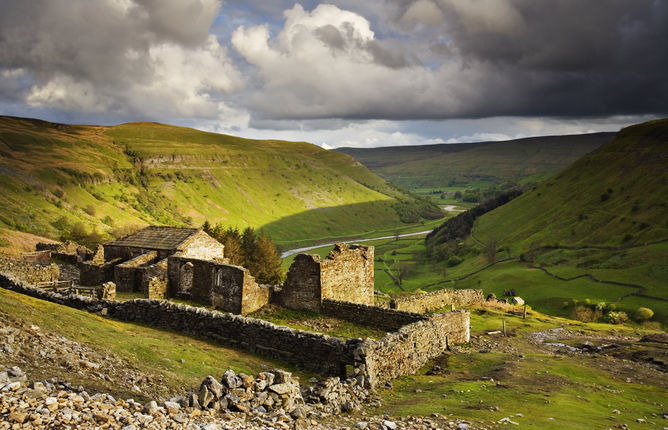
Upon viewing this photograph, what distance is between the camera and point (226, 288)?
23422 millimetres

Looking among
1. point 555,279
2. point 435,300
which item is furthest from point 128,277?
point 555,279

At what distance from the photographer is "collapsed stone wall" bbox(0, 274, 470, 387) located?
14.9m

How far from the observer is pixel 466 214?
172 metres

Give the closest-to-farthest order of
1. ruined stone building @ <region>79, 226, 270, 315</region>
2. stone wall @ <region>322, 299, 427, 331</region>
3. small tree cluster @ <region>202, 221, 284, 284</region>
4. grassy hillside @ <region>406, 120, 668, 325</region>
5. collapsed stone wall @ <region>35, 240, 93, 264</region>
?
stone wall @ <region>322, 299, 427, 331</region> < ruined stone building @ <region>79, 226, 270, 315</region> < collapsed stone wall @ <region>35, 240, 93, 264</region> < small tree cluster @ <region>202, 221, 284, 284</region> < grassy hillside @ <region>406, 120, 668, 325</region>

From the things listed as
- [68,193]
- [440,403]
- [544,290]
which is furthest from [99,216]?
[440,403]

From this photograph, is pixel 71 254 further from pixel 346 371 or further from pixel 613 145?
pixel 613 145

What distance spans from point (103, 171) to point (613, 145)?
183990 mm

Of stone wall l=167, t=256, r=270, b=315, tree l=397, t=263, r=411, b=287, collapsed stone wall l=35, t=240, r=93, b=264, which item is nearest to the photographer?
stone wall l=167, t=256, r=270, b=315

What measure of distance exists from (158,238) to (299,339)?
986 inches

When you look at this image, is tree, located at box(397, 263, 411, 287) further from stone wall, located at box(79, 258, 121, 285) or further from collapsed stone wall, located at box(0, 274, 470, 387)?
collapsed stone wall, located at box(0, 274, 470, 387)

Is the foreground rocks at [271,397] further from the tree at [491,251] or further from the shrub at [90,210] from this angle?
the shrub at [90,210]

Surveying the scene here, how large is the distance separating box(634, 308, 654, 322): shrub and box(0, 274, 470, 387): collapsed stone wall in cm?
5587

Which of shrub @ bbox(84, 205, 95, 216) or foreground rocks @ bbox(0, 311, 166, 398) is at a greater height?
shrub @ bbox(84, 205, 95, 216)

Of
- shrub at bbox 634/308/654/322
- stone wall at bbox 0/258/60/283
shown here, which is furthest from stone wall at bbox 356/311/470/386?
shrub at bbox 634/308/654/322
